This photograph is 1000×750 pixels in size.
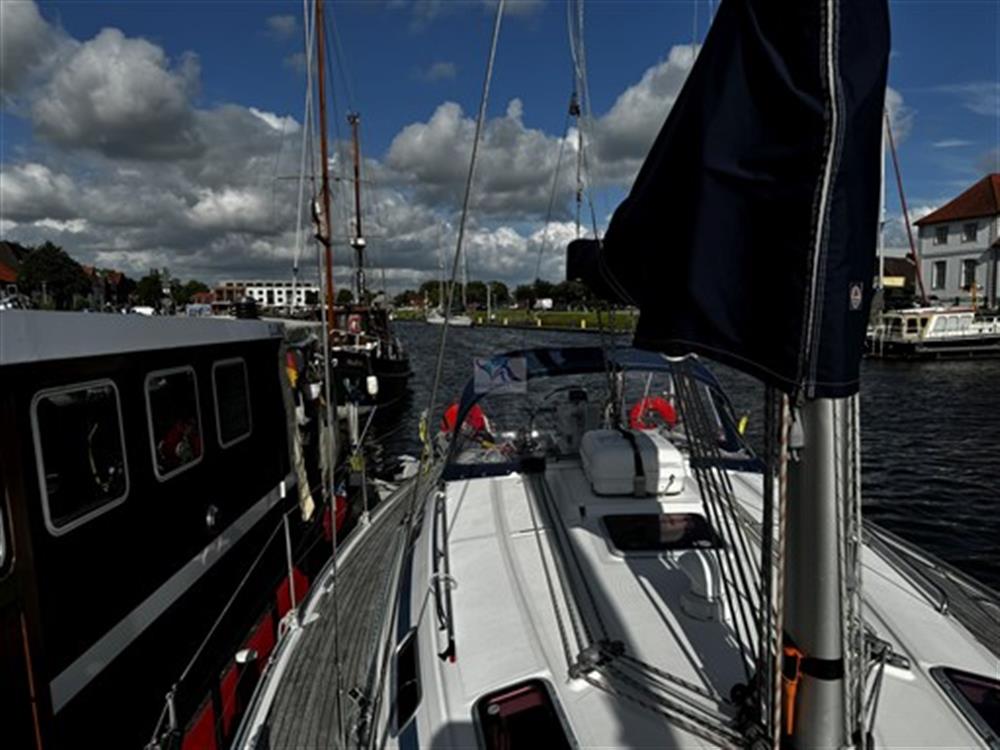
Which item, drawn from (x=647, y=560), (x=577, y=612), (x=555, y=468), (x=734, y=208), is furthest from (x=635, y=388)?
(x=734, y=208)

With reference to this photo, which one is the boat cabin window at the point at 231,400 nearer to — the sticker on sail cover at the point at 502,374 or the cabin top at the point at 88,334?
the cabin top at the point at 88,334

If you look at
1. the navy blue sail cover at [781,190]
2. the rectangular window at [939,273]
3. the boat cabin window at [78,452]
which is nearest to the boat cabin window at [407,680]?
the navy blue sail cover at [781,190]

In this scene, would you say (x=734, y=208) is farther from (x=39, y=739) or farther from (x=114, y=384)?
→ (x=114, y=384)

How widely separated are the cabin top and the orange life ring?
162 inches

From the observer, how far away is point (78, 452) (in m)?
4.40

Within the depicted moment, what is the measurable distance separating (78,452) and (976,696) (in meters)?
5.06

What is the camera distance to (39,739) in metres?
3.51

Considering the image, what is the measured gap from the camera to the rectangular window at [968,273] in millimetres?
52125

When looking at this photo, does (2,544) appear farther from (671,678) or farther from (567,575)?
(671,678)

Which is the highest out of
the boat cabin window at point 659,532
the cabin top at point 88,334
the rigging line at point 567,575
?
the cabin top at point 88,334

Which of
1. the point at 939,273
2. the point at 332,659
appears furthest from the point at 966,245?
the point at 332,659

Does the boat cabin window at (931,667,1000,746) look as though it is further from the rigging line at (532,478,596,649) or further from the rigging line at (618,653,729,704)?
the rigging line at (532,478,596,649)

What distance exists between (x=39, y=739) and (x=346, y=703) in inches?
63.0

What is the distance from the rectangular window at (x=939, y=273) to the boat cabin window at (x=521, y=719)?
63.8 meters
